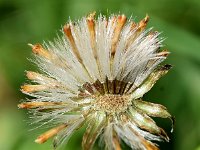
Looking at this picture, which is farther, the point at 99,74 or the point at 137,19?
the point at 137,19

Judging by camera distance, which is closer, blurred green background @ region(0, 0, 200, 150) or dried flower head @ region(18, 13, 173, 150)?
dried flower head @ region(18, 13, 173, 150)

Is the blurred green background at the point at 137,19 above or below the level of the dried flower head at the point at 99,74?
above

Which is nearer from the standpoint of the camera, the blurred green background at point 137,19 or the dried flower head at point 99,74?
the dried flower head at point 99,74

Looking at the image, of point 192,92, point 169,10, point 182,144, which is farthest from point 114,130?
point 169,10

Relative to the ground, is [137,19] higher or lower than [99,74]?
higher

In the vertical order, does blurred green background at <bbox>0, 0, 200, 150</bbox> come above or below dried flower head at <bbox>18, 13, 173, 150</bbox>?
above
